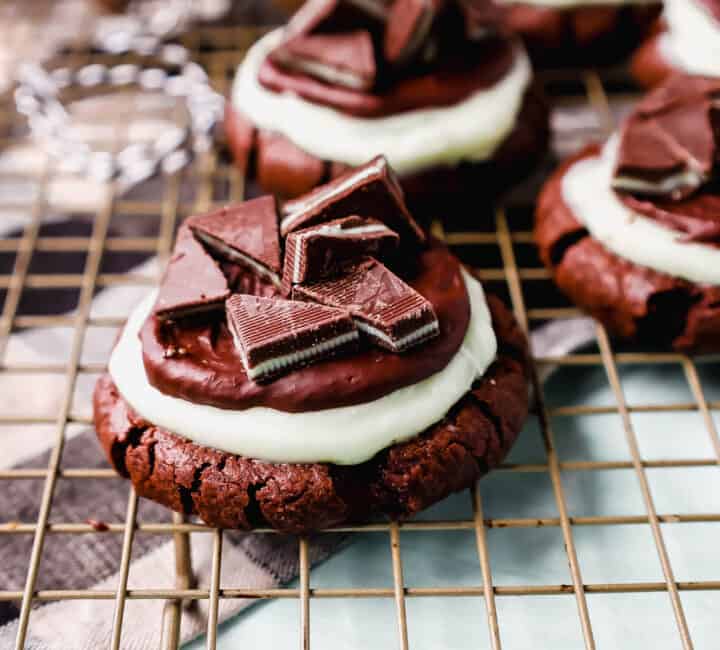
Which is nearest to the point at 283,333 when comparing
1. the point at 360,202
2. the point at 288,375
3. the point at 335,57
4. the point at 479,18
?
the point at 288,375

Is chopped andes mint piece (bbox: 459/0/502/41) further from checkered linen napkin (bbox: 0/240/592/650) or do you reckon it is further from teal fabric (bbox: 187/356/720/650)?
teal fabric (bbox: 187/356/720/650)

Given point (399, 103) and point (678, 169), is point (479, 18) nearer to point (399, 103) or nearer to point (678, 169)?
point (399, 103)

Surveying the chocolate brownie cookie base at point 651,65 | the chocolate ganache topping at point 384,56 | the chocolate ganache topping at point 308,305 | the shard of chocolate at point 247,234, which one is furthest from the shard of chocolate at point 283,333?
the chocolate brownie cookie base at point 651,65

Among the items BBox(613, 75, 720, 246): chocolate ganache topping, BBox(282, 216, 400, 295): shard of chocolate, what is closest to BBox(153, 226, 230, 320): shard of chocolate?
BBox(282, 216, 400, 295): shard of chocolate

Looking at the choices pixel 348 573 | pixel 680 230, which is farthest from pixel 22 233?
pixel 680 230

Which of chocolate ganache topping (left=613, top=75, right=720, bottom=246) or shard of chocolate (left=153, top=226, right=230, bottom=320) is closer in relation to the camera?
shard of chocolate (left=153, top=226, right=230, bottom=320)

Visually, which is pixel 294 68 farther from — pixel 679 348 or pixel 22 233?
pixel 679 348

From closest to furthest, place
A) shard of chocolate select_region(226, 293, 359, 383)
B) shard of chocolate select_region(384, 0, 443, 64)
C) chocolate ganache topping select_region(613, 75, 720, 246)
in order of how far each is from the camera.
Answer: shard of chocolate select_region(226, 293, 359, 383) < chocolate ganache topping select_region(613, 75, 720, 246) < shard of chocolate select_region(384, 0, 443, 64)
